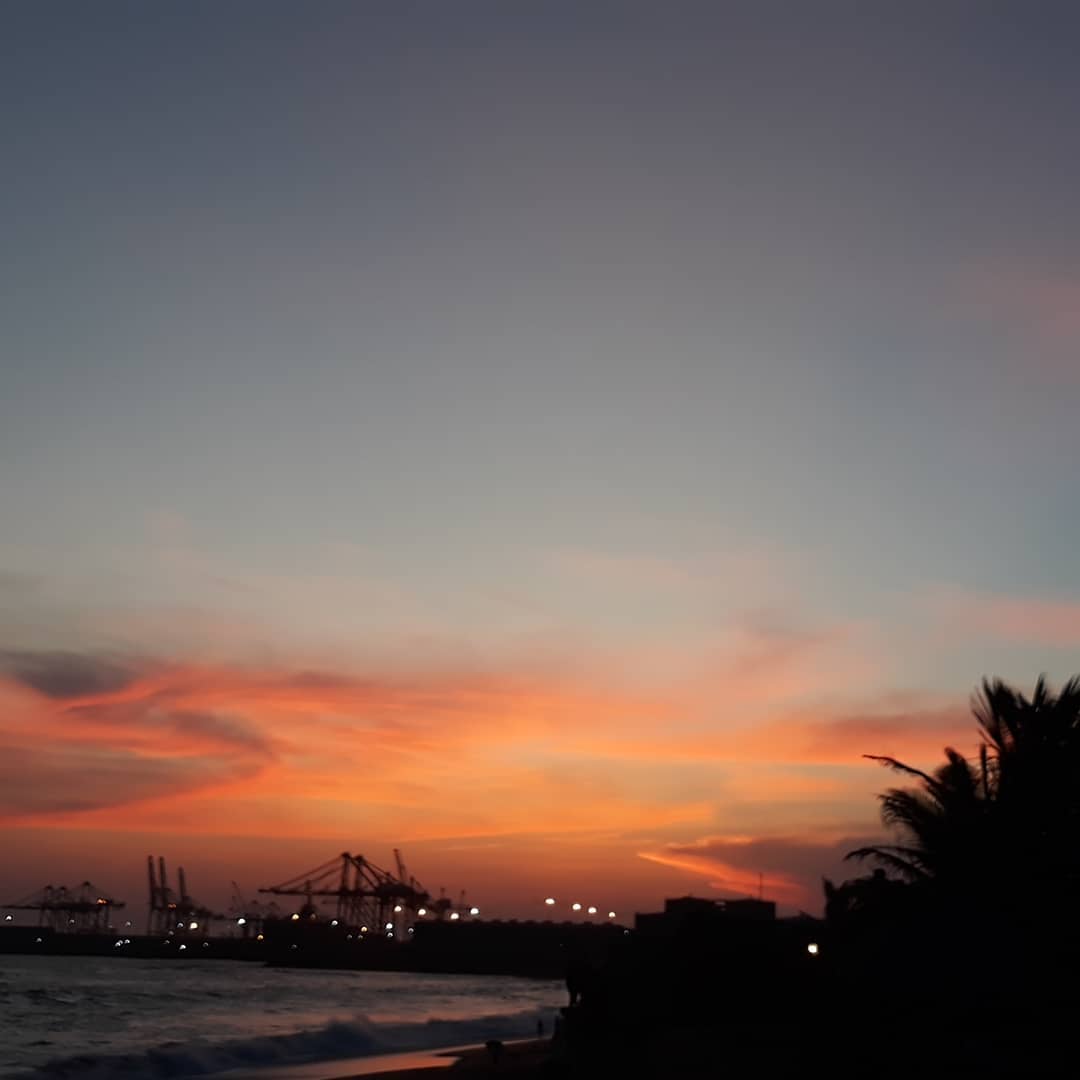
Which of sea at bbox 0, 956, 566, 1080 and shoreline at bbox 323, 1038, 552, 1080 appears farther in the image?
sea at bbox 0, 956, 566, 1080

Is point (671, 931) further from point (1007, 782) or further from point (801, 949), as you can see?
point (1007, 782)

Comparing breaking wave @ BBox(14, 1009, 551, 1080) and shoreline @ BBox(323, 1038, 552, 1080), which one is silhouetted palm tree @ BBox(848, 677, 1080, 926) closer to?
shoreline @ BBox(323, 1038, 552, 1080)

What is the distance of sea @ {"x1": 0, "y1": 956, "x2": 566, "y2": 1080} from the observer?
46688 millimetres

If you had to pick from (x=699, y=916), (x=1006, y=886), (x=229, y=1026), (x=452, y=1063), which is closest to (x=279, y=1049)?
(x=452, y=1063)

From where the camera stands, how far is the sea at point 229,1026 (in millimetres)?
46688

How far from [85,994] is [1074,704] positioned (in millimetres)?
93337

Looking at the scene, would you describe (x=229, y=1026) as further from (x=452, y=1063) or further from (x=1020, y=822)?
(x=1020, y=822)

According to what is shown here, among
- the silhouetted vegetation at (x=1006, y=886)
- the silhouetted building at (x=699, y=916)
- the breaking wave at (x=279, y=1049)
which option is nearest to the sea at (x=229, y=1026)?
the breaking wave at (x=279, y=1049)

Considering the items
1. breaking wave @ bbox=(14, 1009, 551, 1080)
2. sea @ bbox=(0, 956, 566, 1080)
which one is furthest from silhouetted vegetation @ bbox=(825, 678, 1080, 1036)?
breaking wave @ bbox=(14, 1009, 551, 1080)

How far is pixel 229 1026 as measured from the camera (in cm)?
6944

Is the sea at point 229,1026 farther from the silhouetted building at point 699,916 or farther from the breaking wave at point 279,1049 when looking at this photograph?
the silhouetted building at point 699,916

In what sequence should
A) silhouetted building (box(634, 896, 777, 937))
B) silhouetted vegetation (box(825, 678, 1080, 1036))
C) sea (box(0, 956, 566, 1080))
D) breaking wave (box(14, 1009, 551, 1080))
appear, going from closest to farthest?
silhouetted vegetation (box(825, 678, 1080, 1036))
silhouetted building (box(634, 896, 777, 937))
breaking wave (box(14, 1009, 551, 1080))
sea (box(0, 956, 566, 1080))

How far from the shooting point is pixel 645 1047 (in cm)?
3138

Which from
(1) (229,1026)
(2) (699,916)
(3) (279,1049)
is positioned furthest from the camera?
(1) (229,1026)
